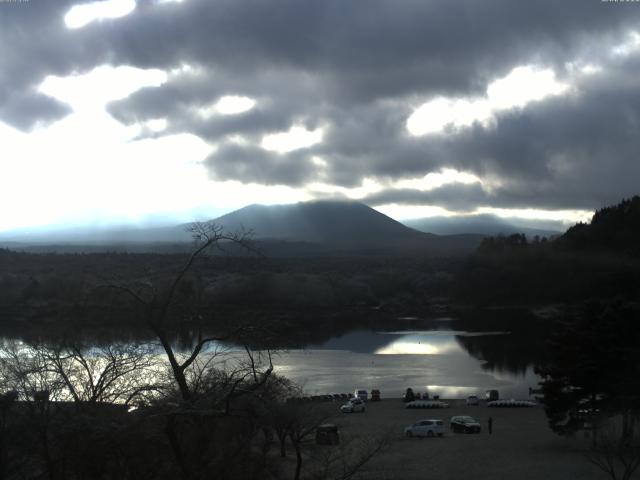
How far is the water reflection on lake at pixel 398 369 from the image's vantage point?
84.5 ft

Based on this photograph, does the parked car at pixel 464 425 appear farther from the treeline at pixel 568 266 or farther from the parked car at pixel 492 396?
the treeline at pixel 568 266

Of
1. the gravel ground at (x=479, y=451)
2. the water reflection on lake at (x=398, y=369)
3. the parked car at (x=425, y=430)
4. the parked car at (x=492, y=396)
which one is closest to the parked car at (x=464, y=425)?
the gravel ground at (x=479, y=451)

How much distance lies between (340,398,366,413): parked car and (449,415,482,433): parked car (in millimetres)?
2855

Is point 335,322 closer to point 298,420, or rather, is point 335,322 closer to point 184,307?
point 298,420

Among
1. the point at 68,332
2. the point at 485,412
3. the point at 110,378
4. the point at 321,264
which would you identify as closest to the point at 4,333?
the point at 68,332

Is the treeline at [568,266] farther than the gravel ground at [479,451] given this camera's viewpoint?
Yes

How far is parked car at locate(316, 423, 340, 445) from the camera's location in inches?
517

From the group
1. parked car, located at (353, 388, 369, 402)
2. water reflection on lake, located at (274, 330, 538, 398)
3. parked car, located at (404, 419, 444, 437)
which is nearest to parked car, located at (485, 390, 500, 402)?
water reflection on lake, located at (274, 330, 538, 398)

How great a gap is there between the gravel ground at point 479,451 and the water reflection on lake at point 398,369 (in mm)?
4499

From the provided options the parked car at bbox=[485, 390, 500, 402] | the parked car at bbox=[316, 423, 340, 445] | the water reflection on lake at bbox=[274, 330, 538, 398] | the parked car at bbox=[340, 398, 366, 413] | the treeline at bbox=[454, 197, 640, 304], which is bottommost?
the water reflection on lake at bbox=[274, 330, 538, 398]

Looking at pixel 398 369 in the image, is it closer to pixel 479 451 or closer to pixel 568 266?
pixel 568 266

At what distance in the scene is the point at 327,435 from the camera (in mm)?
13453

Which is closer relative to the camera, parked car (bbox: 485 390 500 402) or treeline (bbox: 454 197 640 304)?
parked car (bbox: 485 390 500 402)

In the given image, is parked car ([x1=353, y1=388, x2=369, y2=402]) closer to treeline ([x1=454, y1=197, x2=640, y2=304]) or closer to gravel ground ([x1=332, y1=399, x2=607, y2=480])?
gravel ground ([x1=332, y1=399, x2=607, y2=480])
